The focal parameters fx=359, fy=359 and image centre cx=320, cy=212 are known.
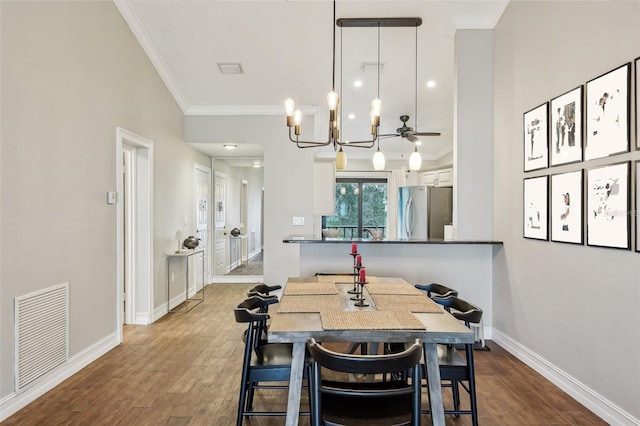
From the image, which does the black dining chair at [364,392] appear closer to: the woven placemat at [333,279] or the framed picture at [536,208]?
the woven placemat at [333,279]

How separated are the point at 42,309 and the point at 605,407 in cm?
386

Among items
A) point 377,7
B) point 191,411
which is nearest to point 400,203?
point 377,7

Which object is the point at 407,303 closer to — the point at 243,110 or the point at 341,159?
the point at 341,159

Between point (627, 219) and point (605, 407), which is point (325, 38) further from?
point (605, 407)

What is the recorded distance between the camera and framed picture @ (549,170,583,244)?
2521mm

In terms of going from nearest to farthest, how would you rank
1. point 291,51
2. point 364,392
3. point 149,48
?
point 364,392 < point 149,48 < point 291,51

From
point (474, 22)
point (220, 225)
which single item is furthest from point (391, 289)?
point (220, 225)

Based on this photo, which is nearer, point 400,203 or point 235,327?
point 235,327

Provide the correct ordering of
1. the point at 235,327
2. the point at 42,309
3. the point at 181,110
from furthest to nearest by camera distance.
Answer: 1. the point at 181,110
2. the point at 235,327
3. the point at 42,309

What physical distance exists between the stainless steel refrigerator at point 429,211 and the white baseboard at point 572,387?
3.04 metres

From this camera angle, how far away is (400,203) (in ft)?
23.5

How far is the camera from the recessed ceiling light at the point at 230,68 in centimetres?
452

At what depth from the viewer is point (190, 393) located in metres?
2.59

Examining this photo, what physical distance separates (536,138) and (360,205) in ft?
18.2
